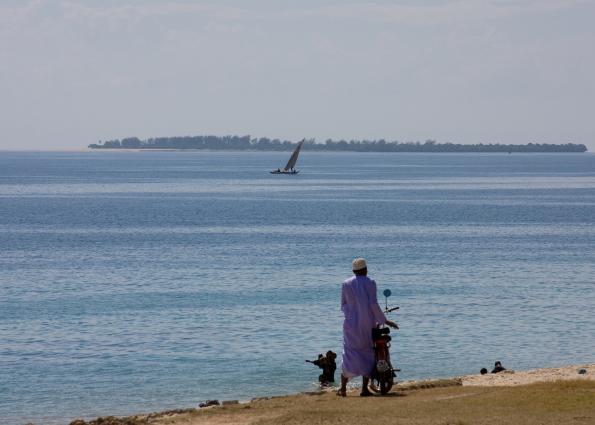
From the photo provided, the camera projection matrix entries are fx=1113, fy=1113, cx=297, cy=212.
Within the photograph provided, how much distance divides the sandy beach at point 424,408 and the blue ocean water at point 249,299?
6.49 metres

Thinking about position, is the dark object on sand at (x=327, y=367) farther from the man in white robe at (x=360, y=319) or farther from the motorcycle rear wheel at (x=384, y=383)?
the man in white robe at (x=360, y=319)

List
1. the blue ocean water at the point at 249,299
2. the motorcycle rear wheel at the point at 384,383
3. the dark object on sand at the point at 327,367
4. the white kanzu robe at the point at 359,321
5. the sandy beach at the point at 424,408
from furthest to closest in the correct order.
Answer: the blue ocean water at the point at 249,299 < the dark object on sand at the point at 327,367 < the motorcycle rear wheel at the point at 384,383 < the white kanzu robe at the point at 359,321 < the sandy beach at the point at 424,408

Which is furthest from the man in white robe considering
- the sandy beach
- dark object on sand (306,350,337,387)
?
dark object on sand (306,350,337,387)

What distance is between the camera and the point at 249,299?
145ft

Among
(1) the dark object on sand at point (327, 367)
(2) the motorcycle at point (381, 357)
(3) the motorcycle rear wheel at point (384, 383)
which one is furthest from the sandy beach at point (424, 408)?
(1) the dark object on sand at point (327, 367)

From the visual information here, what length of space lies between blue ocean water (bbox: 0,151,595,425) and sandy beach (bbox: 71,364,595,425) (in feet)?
21.3

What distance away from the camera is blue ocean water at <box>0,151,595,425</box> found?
29.3 meters

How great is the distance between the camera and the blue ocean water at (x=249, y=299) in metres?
29.3

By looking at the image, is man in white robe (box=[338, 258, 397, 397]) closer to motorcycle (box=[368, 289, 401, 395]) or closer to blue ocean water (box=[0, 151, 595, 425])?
motorcycle (box=[368, 289, 401, 395])

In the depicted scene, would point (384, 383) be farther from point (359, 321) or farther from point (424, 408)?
point (424, 408)

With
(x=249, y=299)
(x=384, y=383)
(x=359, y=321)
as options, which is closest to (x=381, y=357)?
(x=384, y=383)

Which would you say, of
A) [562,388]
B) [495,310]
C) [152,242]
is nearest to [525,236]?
[152,242]

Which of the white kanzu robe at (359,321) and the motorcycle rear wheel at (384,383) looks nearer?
→ the white kanzu robe at (359,321)

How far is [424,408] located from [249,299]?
27.4 meters
